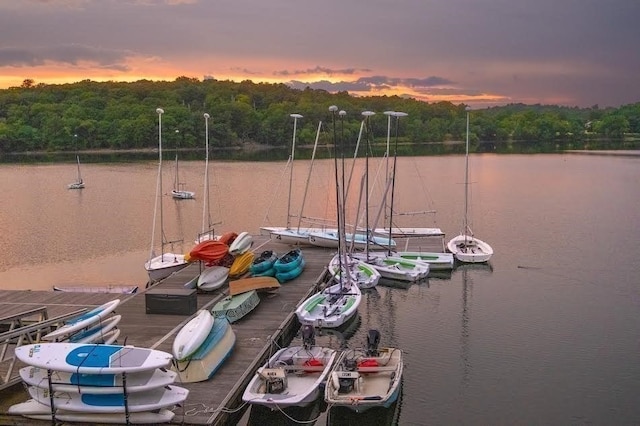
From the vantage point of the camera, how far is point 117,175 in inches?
3949

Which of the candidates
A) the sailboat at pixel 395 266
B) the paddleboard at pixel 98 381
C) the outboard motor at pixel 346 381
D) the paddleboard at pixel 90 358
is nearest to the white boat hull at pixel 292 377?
the outboard motor at pixel 346 381

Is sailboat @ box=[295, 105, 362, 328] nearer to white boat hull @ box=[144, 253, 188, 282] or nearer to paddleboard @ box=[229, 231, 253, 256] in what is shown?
paddleboard @ box=[229, 231, 253, 256]

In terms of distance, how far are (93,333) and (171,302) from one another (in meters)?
5.21

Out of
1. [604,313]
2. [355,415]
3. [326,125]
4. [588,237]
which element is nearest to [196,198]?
[588,237]

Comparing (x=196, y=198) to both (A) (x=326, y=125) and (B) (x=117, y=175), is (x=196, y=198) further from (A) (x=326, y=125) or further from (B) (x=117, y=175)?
(A) (x=326, y=125)

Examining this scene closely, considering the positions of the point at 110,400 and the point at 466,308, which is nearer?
the point at 110,400

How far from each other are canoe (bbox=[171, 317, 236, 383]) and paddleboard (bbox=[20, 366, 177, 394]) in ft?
7.19

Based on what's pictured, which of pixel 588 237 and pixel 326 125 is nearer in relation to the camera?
pixel 588 237

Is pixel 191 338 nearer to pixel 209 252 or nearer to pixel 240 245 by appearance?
pixel 209 252

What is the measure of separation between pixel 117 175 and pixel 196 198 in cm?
3297

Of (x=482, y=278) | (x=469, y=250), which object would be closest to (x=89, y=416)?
(x=482, y=278)

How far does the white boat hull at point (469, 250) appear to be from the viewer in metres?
40.0

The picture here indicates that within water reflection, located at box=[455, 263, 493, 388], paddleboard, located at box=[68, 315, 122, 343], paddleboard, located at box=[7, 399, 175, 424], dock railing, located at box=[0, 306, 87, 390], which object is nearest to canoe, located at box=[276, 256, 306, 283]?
water reflection, located at box=[455, 263, 493, 388]

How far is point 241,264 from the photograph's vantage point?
30484mm
